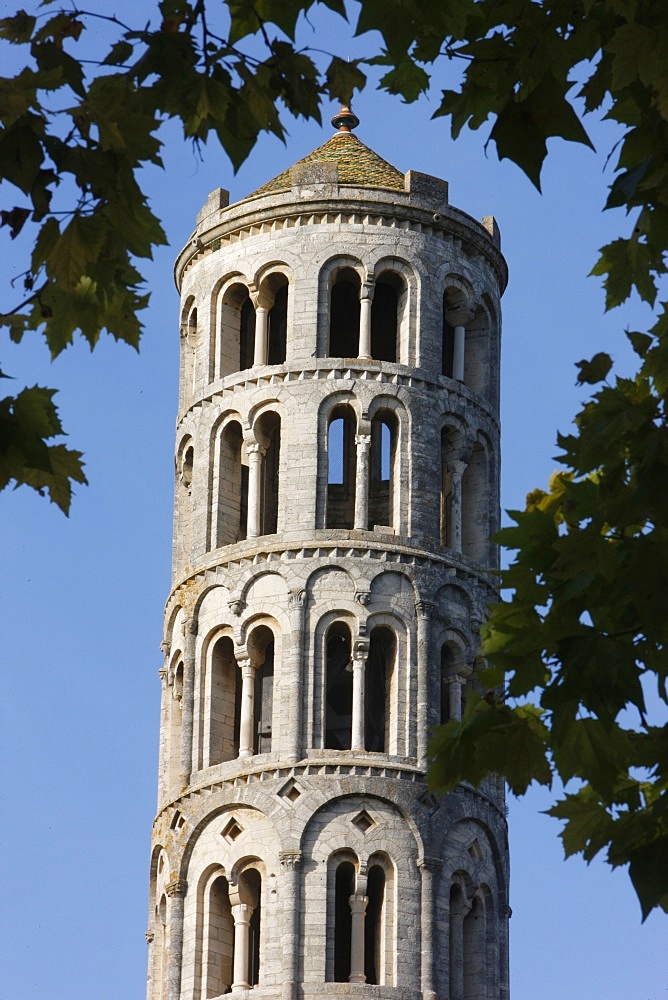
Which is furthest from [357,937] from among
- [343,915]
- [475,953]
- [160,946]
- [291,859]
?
[160,946]

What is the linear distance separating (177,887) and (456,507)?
29.1 feet

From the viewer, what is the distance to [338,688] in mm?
45625

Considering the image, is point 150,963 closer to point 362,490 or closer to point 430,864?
point 430,864

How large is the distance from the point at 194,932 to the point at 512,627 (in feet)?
107

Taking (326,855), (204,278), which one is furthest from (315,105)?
(204,278)

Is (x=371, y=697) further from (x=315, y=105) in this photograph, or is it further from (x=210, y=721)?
(x=315, y=105)

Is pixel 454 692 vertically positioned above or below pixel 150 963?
above

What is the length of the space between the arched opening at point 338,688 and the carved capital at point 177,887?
365 cm

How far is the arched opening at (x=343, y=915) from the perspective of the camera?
138 feet

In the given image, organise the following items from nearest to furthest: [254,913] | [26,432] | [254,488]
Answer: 1. [26,432]
2. [254,913]
3. [254,488]

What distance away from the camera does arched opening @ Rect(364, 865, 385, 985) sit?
137ft

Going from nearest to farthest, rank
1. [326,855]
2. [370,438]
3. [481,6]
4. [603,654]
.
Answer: [603,654]
[481,6]
[326,855]
[370,438]

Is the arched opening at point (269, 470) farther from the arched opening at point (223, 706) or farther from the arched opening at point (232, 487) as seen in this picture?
the arched opening at point (223, 706)

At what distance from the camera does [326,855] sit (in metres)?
42.0
